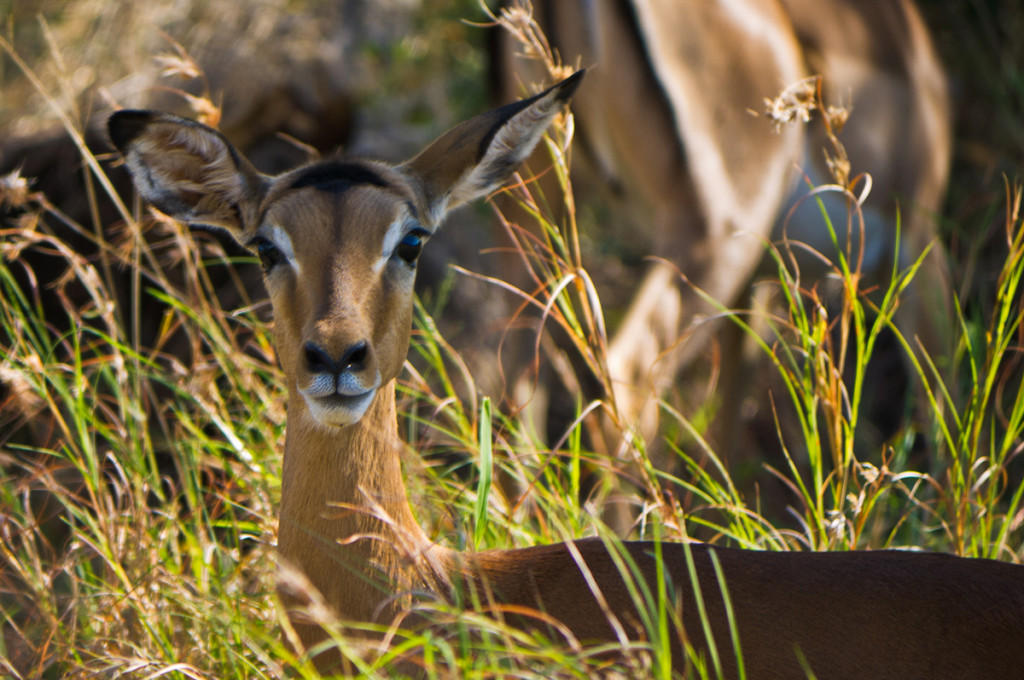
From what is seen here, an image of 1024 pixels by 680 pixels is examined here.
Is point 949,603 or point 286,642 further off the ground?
point 286,642

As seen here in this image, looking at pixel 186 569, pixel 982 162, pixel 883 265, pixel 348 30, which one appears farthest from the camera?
pixel 348 30

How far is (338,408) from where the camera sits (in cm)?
227

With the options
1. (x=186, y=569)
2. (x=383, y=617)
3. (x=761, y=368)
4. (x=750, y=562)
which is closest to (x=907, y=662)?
(x=750, y=562)

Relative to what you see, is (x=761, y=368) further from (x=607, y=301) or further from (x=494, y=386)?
(x=494, y=386)

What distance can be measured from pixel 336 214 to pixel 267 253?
200mm

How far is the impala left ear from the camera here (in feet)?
8.66

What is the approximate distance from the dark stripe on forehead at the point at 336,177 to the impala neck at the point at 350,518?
0.47 metres

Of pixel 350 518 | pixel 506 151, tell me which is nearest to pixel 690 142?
pixel 506 151

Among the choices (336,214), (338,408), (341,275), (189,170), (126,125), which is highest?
(126,125)

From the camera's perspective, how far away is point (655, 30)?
15.5 ft

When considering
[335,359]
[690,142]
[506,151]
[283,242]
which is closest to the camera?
[335,359]

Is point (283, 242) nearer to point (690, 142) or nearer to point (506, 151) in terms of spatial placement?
point (506, 151)

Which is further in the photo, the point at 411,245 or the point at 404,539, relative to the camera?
the point at 411,245

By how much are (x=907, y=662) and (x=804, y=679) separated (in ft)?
0.67
